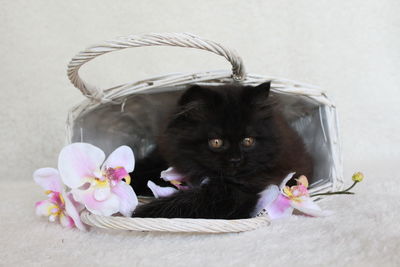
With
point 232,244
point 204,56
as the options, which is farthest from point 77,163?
point 204,56

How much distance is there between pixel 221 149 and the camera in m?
1.52

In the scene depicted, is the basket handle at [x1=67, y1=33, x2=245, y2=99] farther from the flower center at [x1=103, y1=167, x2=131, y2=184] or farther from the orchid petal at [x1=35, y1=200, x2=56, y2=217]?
the orchid petal at [x1=35, y1=200, x2=56, y2=217]

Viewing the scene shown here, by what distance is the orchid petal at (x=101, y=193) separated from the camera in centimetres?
144

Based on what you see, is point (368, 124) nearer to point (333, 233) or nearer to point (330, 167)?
point (330, 167)

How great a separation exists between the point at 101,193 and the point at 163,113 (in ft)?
2.32

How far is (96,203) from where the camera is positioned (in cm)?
144

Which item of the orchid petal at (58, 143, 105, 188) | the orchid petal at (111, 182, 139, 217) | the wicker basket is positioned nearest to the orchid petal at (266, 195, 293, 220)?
the wicker basket

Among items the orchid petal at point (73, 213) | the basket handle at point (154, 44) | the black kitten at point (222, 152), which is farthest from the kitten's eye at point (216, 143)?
the orchid petal at point (73, 213)

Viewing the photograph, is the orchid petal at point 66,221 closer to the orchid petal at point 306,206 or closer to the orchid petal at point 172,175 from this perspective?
the orchid petal at point 172,175

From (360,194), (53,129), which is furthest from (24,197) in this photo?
(360,194)

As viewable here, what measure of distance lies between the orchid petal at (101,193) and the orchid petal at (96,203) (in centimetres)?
1

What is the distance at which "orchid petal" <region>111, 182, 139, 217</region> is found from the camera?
4.86 feet

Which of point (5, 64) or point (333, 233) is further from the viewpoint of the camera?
point (5, 64)

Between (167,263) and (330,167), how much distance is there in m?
1.05
